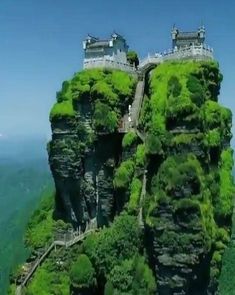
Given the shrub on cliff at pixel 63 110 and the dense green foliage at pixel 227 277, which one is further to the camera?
the dense green foliage at pixel 227 277

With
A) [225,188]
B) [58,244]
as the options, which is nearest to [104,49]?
[225,188]

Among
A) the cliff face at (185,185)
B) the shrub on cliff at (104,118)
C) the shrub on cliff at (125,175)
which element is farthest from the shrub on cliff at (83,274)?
the shrub on cliff at (104,118)

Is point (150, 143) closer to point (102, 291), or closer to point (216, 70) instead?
point (216, 70)

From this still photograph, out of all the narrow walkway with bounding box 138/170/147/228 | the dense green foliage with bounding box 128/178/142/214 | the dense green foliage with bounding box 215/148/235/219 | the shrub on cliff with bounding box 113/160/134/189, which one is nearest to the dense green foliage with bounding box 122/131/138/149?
the shrub on cliff with bounding box 113/160/134/189

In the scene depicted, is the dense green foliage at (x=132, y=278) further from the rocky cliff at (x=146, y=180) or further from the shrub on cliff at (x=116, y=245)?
the shrub on cliff at (x=116, y=245)

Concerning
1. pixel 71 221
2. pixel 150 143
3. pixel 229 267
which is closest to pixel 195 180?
pixel 150 143

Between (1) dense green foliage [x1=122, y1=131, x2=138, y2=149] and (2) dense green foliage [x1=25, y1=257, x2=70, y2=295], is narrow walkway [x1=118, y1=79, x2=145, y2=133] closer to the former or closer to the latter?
(1) dense green foliage [x1=122, y1=131, x2=138, y2=149]
